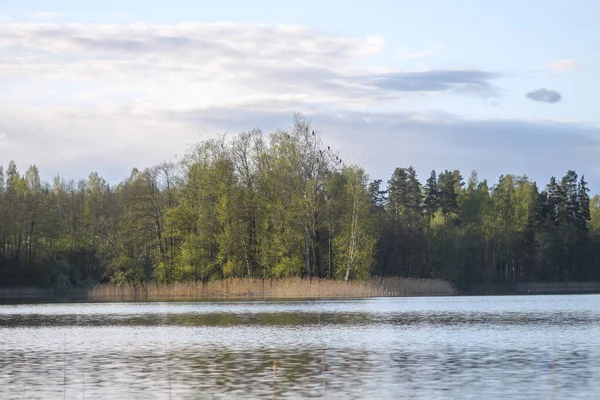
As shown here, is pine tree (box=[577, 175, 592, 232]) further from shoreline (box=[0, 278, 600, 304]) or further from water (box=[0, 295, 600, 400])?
water (box=[0, 295, 600, 400])

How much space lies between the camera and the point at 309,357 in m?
25.9

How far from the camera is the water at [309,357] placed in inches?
768

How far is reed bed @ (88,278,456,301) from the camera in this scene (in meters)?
71.5

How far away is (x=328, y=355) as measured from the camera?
26.2 meters

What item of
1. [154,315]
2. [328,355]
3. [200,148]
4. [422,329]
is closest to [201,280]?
[200,148]

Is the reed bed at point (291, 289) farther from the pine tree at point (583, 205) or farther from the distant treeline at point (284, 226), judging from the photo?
the pine tree at point (583, 205)

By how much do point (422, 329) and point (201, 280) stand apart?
190 feet

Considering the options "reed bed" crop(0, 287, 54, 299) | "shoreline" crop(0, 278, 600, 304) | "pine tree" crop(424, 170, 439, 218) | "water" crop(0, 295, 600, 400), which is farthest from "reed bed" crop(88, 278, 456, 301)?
"pine tree" crop(424, 170, 439, 218)

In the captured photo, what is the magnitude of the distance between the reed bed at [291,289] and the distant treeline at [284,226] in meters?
4.94

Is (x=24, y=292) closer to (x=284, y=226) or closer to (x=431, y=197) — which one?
(x=284, y=226)

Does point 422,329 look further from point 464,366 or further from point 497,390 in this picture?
point 497,390

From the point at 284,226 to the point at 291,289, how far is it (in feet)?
38.4

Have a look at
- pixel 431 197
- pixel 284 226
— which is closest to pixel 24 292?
pixel 284 226

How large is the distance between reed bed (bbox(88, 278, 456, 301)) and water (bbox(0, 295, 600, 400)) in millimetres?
27460
